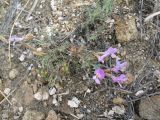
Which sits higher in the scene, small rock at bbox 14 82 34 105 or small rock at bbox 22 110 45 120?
small rock at bbox 14 82 34 105

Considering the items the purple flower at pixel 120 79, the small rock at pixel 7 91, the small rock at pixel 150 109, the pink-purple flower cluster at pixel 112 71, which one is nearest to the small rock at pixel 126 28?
the pink-purple flower cluster at pixel 112 71

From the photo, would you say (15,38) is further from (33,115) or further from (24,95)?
(33,115)

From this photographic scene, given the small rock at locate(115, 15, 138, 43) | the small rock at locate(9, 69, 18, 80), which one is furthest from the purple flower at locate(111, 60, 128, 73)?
the small rock at locate(9, 69, 18, 80)

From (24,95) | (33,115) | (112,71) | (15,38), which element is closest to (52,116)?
(33,115)

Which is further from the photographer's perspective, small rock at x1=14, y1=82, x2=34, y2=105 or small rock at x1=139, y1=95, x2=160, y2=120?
small rock at x1=14, y1=82, x2=34, y2=105

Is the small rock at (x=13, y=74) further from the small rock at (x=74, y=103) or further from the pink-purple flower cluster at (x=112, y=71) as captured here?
the pink-purple flower cluster at (x=112, y=71)

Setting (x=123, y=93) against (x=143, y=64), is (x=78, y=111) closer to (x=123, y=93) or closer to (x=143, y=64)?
(x=123, y=93)

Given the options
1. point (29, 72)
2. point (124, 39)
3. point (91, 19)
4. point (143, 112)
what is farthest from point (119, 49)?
point (29, 72)

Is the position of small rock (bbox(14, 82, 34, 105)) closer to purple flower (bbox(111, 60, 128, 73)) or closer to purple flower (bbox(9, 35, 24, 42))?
purple flower (bbox(9, 35, 24, 42))
